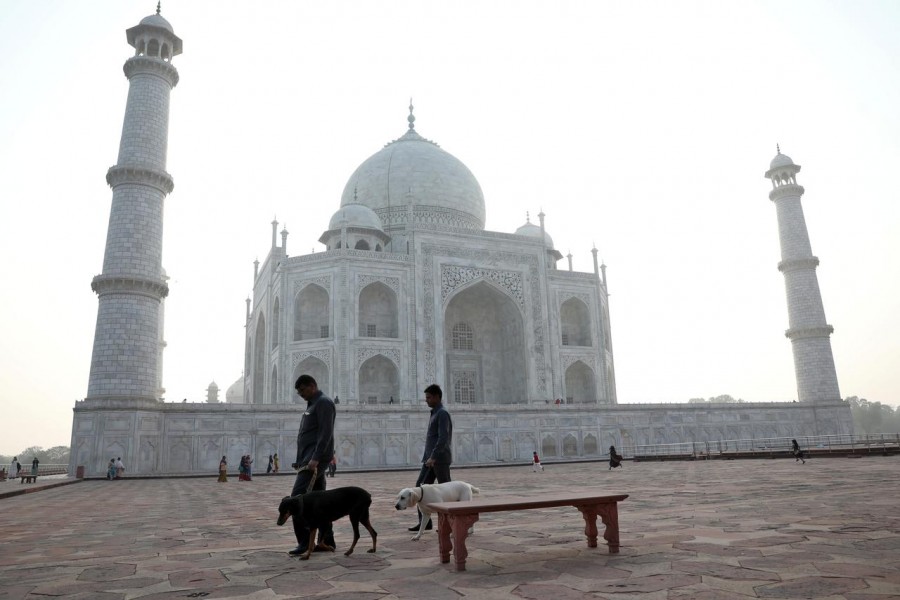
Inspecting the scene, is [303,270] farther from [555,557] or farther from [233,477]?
[555,557]

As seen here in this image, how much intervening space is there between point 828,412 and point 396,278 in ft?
67.8

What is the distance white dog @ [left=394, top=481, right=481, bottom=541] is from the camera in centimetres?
490

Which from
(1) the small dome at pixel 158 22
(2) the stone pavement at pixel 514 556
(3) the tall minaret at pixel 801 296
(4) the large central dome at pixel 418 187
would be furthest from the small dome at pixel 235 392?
(2) the stone pavement at pixel 514 556

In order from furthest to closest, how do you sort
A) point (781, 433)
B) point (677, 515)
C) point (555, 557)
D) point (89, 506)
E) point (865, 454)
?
point (781, 433) → point (865, 454) → point (89, 506) → point (677, 515) → point (555, 557)

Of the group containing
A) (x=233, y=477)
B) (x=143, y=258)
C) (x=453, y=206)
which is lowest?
(x=233, y=477)

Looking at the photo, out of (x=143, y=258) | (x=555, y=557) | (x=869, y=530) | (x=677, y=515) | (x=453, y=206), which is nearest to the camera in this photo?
(x=555, y=557)

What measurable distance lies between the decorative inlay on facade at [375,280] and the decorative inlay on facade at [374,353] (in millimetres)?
2497

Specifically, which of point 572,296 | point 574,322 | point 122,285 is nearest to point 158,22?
point 122,285

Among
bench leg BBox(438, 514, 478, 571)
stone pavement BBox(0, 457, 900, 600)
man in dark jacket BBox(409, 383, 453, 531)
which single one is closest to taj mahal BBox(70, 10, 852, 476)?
stone pavement BBox(0, 457, 900, 600)

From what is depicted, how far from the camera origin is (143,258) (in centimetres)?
2008

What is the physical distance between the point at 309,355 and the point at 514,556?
23.4 metres

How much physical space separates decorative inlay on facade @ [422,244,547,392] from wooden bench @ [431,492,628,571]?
75.6 feet

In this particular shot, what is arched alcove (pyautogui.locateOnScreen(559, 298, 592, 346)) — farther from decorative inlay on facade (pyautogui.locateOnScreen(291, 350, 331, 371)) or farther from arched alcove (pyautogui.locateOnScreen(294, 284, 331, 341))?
decorative inlay on facade (pyautogui.locateOnScreen(291, 350, 331, 371))

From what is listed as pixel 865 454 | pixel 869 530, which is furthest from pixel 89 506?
pixel 865 454
